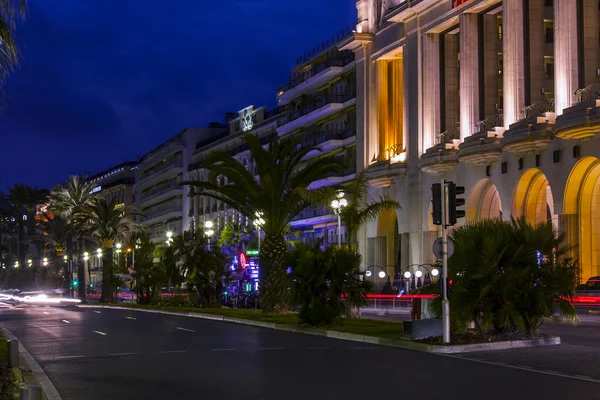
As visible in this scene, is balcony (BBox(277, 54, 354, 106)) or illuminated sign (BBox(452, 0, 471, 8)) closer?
illuminated sign (BBox(452, 0, 471, 8))

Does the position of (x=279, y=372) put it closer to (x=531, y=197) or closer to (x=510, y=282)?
(x=510, y=282)

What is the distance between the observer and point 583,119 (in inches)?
1609

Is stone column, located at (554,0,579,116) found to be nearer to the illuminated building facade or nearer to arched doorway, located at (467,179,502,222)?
the illuminated building facade

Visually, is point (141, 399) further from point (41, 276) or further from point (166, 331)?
point (41, 276)

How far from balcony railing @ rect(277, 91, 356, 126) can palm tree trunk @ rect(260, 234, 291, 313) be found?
108ft

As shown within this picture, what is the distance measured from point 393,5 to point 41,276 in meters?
79.0

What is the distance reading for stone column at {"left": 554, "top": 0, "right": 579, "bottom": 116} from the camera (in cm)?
4394

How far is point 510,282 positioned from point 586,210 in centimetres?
2746

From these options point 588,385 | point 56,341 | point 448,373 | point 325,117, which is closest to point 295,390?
point 448,373

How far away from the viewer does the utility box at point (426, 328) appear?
69.5ft

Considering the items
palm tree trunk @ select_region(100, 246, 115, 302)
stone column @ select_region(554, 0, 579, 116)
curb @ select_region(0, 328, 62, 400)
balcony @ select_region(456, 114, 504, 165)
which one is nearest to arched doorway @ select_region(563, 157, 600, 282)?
stone column @ select_region(554, 0, 579, 116)

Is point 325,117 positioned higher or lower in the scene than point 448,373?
higher

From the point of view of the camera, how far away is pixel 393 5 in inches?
2511

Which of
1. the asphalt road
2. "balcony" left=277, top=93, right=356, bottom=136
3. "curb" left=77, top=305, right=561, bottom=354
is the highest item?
"balcony" left=277, top=93, right=356, bottom=136
